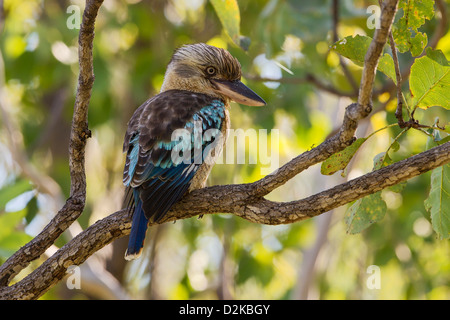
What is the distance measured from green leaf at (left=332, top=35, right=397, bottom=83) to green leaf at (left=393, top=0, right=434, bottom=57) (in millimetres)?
85

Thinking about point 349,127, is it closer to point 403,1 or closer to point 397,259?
point 403,1

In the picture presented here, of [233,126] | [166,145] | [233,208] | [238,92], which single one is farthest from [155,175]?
[233,126]

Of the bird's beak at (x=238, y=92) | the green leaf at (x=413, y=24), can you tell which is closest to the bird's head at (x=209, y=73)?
the bird's beak at (x=238, y=92)

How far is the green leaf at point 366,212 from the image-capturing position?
2.77 m

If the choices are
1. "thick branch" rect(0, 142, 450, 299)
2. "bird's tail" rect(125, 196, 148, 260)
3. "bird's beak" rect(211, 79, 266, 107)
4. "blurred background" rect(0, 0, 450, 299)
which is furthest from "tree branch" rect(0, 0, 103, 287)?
"blurred background" rect(0, 0, 450, 299)

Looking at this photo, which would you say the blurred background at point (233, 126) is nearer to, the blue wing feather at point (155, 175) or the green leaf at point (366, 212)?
the blue wing feather at point (155, 175)

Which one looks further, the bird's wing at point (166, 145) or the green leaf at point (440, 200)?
the bird's wing at point (166, 145)

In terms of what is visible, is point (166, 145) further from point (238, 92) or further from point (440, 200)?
point (440, 200)

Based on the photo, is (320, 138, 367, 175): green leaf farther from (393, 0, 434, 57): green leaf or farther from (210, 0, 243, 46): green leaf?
(210, 0, 243, 46): green leaf

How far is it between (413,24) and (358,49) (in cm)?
25

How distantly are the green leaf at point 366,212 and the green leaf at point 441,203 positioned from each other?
0.23 metres

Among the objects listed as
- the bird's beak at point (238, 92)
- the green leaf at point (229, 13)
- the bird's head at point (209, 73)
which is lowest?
the bird's beak at point (238, 92)

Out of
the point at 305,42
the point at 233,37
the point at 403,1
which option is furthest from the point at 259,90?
the point at 403,1

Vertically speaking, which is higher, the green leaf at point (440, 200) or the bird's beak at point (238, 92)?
the bird's beak at point (238, 92)
